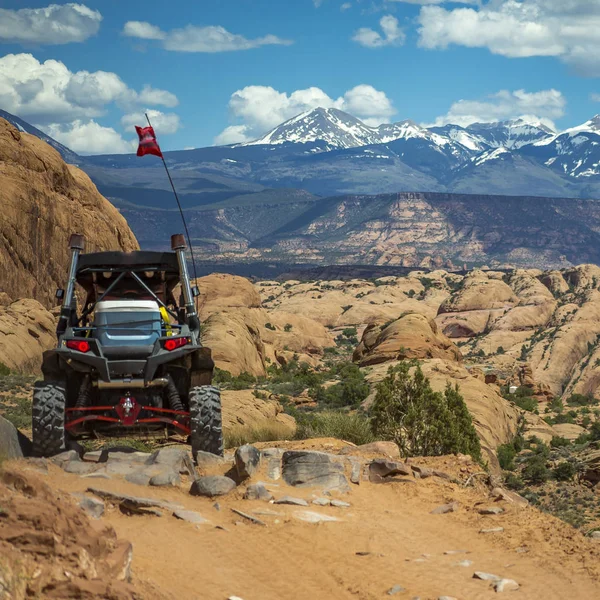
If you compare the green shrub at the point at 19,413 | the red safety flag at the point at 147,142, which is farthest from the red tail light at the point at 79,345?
the green shrub at the point at 19,413

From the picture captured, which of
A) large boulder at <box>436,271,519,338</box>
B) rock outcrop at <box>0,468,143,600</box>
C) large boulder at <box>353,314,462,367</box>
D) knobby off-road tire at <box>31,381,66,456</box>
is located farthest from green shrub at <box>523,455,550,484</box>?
large boulder at <box>436,271,519,338</box>

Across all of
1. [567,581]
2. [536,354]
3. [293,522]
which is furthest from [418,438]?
[536,354]

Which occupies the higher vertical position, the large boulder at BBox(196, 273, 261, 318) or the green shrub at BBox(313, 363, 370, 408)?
the large boulder at BBox(196, 273, 261, 318)

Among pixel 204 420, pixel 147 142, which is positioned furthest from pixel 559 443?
pixel 204 420

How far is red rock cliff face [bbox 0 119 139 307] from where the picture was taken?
4625 cm

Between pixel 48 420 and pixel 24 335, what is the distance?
1046 inches

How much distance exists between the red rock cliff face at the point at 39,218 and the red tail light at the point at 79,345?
35005mm

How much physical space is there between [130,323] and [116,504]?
10.8 feet

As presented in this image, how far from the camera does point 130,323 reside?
40.2 ft

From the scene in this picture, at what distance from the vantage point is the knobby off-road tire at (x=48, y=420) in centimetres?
1177

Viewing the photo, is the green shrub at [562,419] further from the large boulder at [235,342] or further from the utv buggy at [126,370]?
the utv buggy at [126,370]

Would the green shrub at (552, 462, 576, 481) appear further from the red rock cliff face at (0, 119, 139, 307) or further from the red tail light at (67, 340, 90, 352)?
the red rock cliff face at (0, 119, 139, 307)

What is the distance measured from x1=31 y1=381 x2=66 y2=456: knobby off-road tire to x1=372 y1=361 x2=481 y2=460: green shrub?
734 cm

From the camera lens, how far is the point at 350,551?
8.90m
